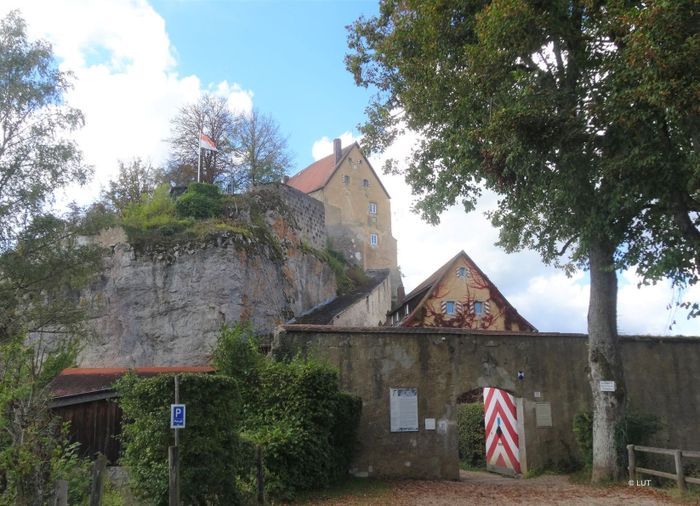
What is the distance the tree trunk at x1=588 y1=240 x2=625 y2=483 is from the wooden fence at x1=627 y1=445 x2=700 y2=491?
32 cm

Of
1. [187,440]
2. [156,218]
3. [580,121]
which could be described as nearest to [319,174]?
[156,218]

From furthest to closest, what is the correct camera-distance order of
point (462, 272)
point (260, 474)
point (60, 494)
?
point (462, 272), point (260, 474), point (60, 494)

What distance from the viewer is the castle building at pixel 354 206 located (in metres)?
43.8

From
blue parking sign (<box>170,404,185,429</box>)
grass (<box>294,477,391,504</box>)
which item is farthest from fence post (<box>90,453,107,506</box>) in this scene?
grass (<box>294,477,391,504</box>)

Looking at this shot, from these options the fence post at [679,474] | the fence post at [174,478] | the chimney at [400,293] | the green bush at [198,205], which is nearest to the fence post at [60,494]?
the fence post at [174,478]

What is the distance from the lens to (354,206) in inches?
1818

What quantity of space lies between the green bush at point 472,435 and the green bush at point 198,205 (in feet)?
44.0

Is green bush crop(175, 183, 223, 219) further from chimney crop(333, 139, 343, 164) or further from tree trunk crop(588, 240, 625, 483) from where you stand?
chimney crop(333, 139, 343, 164)

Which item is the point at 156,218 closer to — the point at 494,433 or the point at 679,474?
the point at 494,433

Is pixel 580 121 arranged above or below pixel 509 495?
above

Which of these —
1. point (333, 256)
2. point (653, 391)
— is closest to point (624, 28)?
point (653, 391)

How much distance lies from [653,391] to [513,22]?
11.5m

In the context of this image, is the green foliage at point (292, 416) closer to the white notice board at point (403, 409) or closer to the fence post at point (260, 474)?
the fence post at point (260, 474)

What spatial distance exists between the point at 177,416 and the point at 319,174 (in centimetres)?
4003
